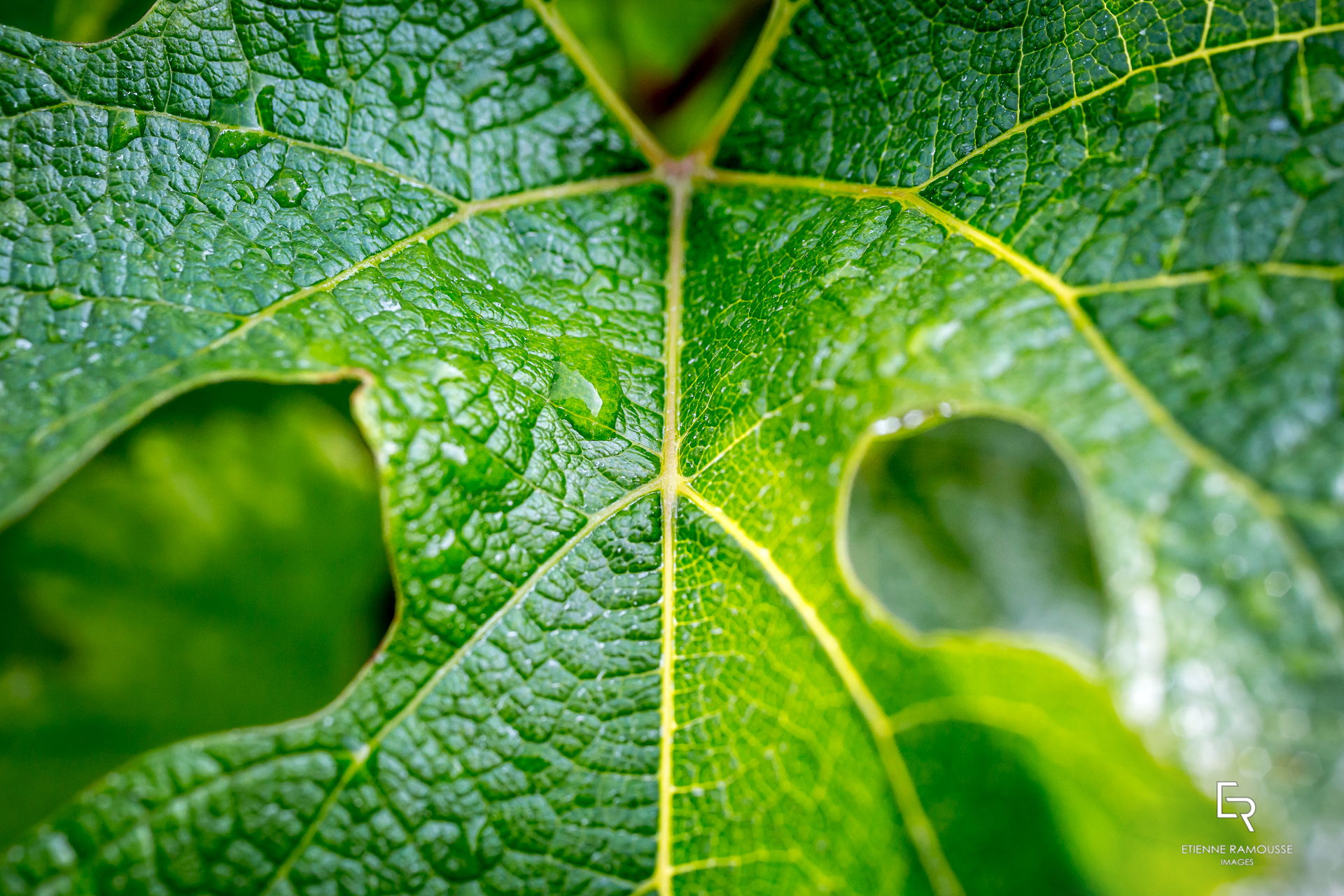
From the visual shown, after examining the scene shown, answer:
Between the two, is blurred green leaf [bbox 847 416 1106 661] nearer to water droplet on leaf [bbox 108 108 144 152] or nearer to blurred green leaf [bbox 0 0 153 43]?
water droplet on leaf [bbox 108 108 144 152]

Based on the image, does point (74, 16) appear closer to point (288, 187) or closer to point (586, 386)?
point (288, 187)

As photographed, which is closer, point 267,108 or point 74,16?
point 267,108

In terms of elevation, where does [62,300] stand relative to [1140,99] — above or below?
below

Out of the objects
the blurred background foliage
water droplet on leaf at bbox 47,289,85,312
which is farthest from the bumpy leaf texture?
the blurred background foliage

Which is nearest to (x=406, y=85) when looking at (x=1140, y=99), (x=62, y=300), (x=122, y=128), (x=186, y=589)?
(x=122, y=128)

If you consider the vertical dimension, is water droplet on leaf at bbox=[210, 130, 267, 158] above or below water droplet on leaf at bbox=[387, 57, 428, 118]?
below

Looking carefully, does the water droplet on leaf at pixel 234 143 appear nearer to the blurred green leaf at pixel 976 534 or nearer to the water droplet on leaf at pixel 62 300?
the water droplet on leaf at pixel 62 300

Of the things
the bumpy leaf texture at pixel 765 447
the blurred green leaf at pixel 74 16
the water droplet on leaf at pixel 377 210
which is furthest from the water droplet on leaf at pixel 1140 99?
the blurred green leaf at pixel 74 16

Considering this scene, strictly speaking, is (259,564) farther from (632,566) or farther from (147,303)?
(632,566)
